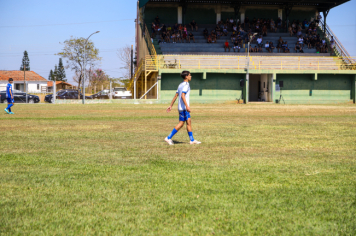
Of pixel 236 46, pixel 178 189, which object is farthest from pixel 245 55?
pixel 178 189

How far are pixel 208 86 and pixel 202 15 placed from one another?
1507 cm

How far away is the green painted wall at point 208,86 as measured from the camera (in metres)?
42.3

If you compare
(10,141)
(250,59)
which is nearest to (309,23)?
(250,59)

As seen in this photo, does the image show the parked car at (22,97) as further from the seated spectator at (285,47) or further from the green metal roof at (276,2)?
the seated spectator at (285,47)

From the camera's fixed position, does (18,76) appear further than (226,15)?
Yes

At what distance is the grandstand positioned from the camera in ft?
140

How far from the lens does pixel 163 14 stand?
53438 mm

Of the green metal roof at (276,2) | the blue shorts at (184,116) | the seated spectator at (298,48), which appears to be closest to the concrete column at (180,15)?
the green metal roof at (276,2)

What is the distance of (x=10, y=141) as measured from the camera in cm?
997

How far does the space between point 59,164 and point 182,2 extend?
158 feet

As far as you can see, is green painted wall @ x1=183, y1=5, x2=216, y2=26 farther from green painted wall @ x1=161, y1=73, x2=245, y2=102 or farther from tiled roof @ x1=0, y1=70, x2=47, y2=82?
tiled roof @ x1=0, y1=70, x2=47, y2=82

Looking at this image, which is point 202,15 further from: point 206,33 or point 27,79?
point 27,79

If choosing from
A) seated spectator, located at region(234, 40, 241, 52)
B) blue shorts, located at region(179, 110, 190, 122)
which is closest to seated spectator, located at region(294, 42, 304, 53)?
seated spectator, located at region(234, 40, 241, 52)

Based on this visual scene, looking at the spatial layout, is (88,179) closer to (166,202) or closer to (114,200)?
(114,200)
